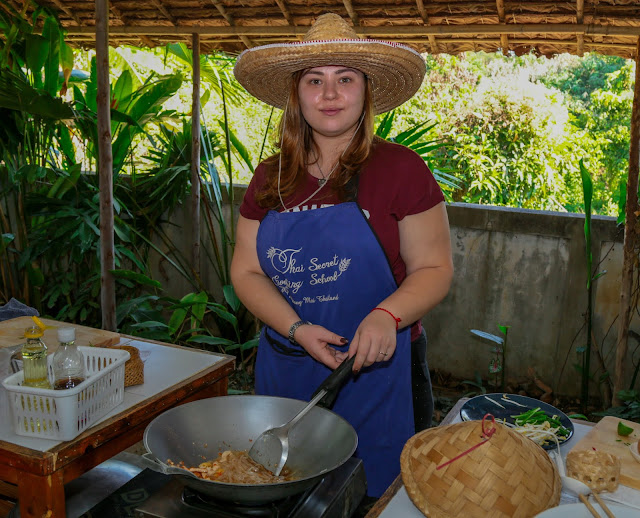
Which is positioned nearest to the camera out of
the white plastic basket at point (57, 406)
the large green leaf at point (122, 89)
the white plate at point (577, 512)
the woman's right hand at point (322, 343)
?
the white plate at point (577, 512)

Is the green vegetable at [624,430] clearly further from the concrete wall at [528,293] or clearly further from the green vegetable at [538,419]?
the concrete wall at [528,293]

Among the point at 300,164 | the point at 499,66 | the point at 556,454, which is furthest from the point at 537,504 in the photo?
the point at 499,66

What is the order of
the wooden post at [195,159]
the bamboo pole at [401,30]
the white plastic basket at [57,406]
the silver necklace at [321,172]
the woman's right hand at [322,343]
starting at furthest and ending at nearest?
1. the wooden post at [195,159]
2. the bamboo pole at [401,30]
3. the silver necklace at [321,172]
4. the woman's right hand at [322,343]
5. the white plastic basket at [57,406]

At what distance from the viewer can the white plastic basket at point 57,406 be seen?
138cm

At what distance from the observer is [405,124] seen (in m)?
10.0

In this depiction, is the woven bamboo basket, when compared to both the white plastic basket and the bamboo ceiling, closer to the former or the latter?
the white plastic basket

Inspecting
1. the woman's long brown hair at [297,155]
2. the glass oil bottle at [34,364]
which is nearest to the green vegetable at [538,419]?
the woman's long brown hair at [297,155]

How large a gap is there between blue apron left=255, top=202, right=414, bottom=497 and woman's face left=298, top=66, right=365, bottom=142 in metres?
0.22

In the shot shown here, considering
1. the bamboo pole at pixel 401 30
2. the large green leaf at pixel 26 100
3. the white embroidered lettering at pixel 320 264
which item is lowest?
the white embroidered lettering at pixel 320 264

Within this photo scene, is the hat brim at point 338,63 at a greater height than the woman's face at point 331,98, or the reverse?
the hat brim at point 338,63

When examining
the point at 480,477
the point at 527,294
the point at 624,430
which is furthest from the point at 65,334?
the point at 527,294

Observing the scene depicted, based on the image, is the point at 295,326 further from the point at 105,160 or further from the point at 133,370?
the point at 105,160

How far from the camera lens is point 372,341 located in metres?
1.42

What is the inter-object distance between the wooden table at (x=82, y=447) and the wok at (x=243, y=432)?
31 centimetres
